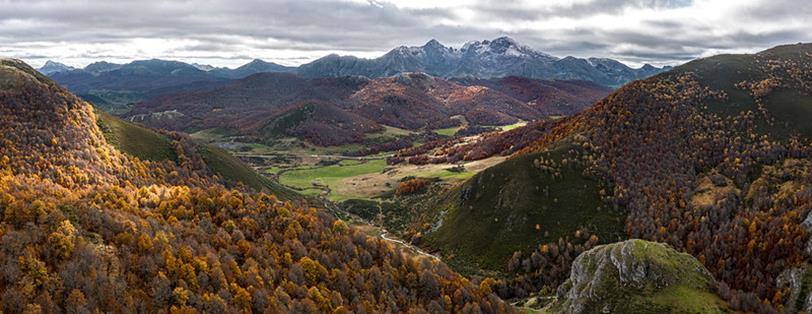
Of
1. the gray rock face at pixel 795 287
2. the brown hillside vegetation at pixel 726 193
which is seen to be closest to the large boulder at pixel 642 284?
the brown hillside vegetation at pixel 726 193

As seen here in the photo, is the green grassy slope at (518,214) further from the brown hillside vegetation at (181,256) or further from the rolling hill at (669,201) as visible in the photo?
the brown hillside vegetation at (181,256)

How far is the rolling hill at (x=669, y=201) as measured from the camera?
13000 cm

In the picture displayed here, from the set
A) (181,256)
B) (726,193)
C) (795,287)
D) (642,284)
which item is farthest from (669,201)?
(181,256)

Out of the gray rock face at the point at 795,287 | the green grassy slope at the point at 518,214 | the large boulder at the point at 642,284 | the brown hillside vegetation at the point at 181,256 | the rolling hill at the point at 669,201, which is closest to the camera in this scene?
the brown hillside vegetation at the point at 181,256

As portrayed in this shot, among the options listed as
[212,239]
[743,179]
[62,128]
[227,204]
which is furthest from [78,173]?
[743,179]

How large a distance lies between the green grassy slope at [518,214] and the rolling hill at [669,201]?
486 millimetres

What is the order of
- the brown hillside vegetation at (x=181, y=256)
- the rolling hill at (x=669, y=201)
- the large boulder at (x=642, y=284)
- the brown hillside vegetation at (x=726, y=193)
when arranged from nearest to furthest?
the brown hillside vegetation at (x=181, y=256), the large boulder at (x=642, y=284), the brown hillside vegetation at (x=726, y=193), the rolling hill at (x=669, y=201)

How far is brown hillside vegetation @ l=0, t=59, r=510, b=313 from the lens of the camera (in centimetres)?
7325

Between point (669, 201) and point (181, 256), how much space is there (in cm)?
15085

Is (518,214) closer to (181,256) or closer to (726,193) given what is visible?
(726,193)

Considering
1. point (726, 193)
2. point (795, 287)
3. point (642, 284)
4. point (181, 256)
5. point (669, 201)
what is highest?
point (726, 193)

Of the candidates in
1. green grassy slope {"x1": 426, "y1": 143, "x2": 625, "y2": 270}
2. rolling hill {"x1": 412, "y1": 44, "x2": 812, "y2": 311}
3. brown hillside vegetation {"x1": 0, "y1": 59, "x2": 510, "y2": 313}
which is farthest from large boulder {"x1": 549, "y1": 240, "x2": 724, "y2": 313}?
green grassy slope {"x1": 426, "y1": 143, "x2": 625, "y2": 270}

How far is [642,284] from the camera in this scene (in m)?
102

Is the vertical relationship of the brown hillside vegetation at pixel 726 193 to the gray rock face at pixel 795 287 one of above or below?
above
